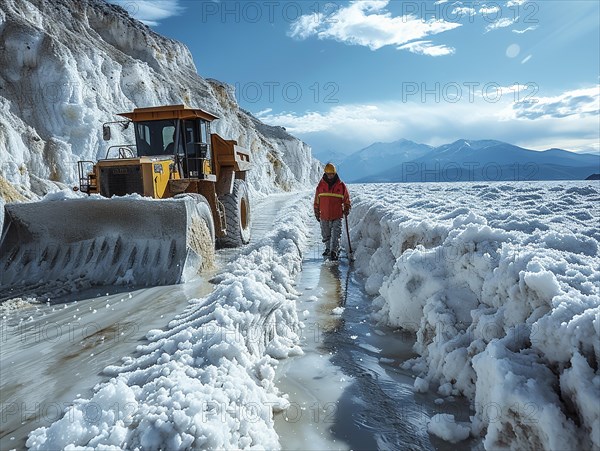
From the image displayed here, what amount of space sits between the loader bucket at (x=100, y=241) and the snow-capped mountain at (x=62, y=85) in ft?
36.9

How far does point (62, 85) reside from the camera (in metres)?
22.1

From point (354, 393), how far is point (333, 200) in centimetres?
548

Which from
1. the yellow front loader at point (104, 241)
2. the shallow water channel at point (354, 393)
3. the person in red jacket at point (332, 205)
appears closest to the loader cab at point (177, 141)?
the yellow front loader at point (104, 241)

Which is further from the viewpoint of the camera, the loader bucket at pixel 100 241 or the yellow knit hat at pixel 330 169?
the yellow knit hat at pixel 330 169

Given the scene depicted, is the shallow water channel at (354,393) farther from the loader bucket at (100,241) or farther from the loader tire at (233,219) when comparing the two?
the loader tire at (233,219)

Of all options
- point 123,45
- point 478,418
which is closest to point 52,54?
point 123,45

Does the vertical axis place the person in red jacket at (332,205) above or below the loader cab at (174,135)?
below

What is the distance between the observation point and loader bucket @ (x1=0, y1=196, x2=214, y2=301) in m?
5.83

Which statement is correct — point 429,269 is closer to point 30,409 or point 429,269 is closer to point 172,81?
point 30,409

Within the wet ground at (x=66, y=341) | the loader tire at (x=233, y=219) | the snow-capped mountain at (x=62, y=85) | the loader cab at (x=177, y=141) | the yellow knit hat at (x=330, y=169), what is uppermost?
the snow-capped mountain at (x=62, y=85)

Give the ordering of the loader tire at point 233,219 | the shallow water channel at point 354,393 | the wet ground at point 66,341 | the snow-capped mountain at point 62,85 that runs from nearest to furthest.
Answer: the shallow water channel at point 354,393 < the wet ground at point 66,341 < the loader tire at point 233,219 < the snow-capped mountain at point 62,85

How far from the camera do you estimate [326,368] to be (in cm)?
346

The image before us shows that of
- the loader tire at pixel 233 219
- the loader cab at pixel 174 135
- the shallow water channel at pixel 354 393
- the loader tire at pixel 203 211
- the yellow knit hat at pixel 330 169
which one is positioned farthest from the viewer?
the loader tire at pixel 233 219

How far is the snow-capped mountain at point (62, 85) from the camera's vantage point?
19.3m
